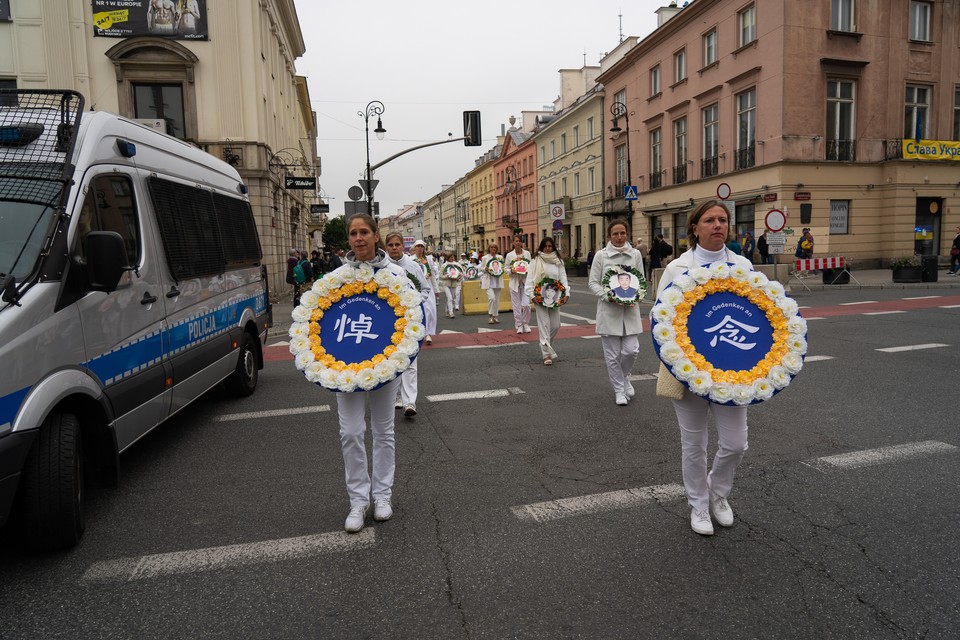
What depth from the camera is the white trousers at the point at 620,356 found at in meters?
6.93

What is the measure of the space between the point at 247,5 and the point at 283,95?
37.0 feet

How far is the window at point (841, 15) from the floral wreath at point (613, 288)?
25106 millimetres

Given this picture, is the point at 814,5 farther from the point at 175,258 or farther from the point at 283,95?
the point at 175,258

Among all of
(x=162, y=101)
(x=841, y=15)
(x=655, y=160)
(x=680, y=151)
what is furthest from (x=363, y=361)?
(x=655, y=160)

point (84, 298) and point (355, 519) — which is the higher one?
point (84, 298)

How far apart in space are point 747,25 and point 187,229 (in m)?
28.4

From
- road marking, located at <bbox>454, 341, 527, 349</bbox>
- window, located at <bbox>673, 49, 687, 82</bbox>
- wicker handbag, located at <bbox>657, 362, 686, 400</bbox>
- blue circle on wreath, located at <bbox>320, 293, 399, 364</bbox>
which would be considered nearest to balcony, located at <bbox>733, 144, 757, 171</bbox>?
window, located at <bbox>673, 49, 687, 82</bbox>

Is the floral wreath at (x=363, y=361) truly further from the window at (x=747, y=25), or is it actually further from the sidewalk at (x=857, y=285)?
the window at (x=747, y=25)

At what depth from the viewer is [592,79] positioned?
54125 millimetres

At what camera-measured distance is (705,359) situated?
11.7 ft

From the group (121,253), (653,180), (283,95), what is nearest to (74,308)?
(121,253)

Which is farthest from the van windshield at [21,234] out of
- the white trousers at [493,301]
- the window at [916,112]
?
the window at [916,112]

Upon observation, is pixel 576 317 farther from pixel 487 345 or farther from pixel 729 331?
pixel 729 331

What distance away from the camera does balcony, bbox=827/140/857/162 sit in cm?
2609
